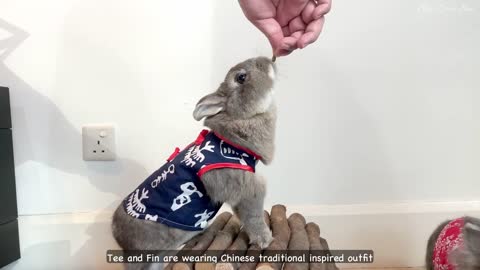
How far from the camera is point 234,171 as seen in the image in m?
0.77

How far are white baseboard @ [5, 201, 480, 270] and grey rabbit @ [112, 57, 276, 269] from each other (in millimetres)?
431

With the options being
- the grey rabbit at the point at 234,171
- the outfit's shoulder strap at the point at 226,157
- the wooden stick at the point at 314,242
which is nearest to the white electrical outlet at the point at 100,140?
the grey rabbit at the point at 234,171

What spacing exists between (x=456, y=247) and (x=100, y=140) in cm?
95

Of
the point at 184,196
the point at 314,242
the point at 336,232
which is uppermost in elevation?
the point at 184,196

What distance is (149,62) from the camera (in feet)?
3.85

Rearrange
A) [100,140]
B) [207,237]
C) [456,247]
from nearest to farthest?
[456,247] → [207,237] → [100,140]

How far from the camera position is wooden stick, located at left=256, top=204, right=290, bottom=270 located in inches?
28.5

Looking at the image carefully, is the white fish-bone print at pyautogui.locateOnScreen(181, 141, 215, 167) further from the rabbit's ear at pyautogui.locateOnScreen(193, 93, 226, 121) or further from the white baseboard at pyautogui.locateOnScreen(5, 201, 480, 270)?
the white baseboard at pyautogui.locateOnScreen(5, 201, 480, 270)

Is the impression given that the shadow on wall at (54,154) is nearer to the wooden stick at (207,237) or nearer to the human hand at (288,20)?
the wooden stick at (207,237)

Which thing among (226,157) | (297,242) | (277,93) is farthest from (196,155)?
(277,93)

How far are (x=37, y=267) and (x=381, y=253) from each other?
106 cm

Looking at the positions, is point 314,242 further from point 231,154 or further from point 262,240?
point 231,154

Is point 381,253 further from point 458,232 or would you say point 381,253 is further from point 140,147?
point 140,147

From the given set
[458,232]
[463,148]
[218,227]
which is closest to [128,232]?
[218,227]
